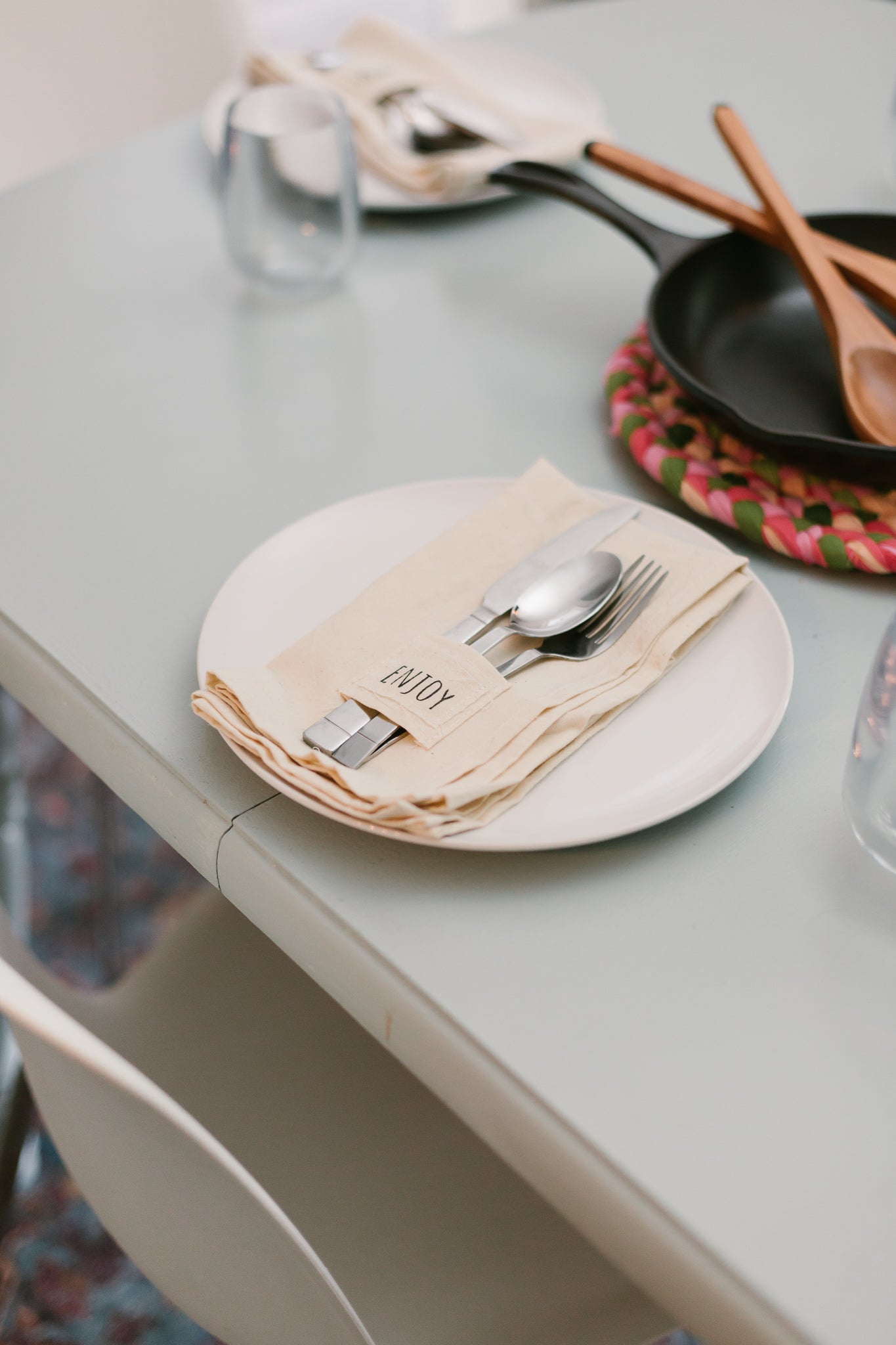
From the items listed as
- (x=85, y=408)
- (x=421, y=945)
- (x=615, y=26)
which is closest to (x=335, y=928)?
(x=421, y=945)

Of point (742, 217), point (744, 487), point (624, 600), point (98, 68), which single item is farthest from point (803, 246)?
point (98, 68)

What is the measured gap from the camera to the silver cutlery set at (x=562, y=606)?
0.56 metres

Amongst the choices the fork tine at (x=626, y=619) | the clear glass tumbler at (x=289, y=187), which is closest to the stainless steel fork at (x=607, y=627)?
the fork tine at (x=626, y=619)

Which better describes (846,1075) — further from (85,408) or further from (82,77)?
(82,77)

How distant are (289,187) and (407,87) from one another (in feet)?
0.83

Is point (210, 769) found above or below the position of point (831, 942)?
above

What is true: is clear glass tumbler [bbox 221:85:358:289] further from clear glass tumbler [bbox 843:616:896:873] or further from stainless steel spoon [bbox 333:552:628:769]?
clear glass tumbler [bbox 843:616:896:873]

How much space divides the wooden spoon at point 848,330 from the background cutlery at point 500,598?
162mm

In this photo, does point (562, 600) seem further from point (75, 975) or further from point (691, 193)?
point (75, 975)

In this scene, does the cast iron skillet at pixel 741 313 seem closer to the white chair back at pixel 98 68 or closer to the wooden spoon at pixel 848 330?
the wooden spoon at pixel 848 330

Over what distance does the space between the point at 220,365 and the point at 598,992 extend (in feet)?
1.76

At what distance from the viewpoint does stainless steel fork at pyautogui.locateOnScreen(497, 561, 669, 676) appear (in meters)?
0.55

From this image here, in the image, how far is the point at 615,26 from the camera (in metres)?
1.24

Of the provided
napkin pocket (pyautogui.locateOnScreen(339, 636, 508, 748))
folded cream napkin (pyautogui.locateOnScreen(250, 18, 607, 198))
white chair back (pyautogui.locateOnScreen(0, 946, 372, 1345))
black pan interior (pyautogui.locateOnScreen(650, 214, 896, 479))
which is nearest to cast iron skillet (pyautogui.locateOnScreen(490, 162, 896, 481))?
black pan interior (pyautogui.locateOnScreen(650, 214, 896, 479))
